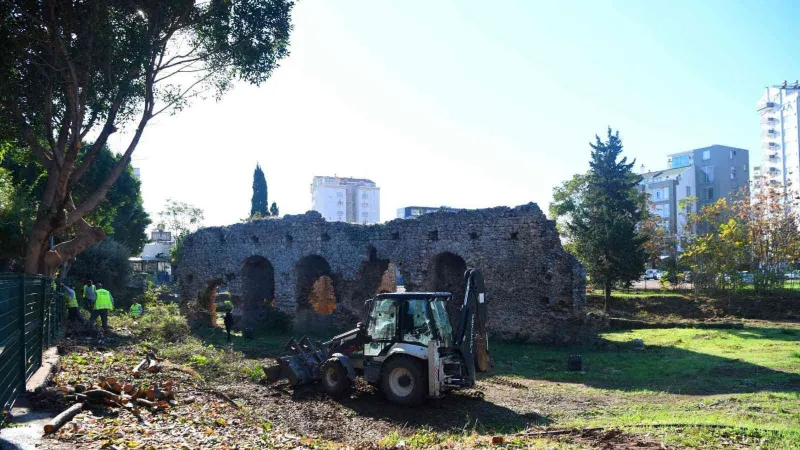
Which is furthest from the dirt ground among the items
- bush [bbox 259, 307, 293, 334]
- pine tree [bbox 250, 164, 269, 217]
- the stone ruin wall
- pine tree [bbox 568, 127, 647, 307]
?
pine tree [bbox 250, 164, 269, 217]

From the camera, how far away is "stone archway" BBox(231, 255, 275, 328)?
22.4 meters

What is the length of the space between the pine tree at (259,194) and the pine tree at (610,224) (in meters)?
24.3

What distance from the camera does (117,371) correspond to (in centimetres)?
938

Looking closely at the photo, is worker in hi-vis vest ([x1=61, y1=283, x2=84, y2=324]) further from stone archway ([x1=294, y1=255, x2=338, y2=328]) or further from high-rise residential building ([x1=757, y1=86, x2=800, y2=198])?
high-rise residential building ([x1=757, y1=86, x2=800, y2=198])

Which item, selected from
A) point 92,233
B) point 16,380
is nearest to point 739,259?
point 92,233

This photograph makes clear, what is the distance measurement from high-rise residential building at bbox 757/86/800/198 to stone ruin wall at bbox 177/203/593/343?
4985cm

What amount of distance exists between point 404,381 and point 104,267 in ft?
77.2

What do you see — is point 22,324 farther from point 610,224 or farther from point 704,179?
point 704,179

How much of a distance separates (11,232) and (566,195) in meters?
28.7

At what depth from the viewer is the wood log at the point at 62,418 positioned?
5719mm

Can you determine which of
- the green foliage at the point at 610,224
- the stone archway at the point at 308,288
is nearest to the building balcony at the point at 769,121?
the green foliage at the point at 610,224

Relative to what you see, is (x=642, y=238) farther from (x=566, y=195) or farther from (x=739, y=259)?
(x=566, y=195)

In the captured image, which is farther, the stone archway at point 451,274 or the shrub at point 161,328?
the stone archway at point 451,274

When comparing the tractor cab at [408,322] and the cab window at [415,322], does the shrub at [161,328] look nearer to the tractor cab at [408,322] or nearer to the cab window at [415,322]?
the tractor cab at [408,322]
